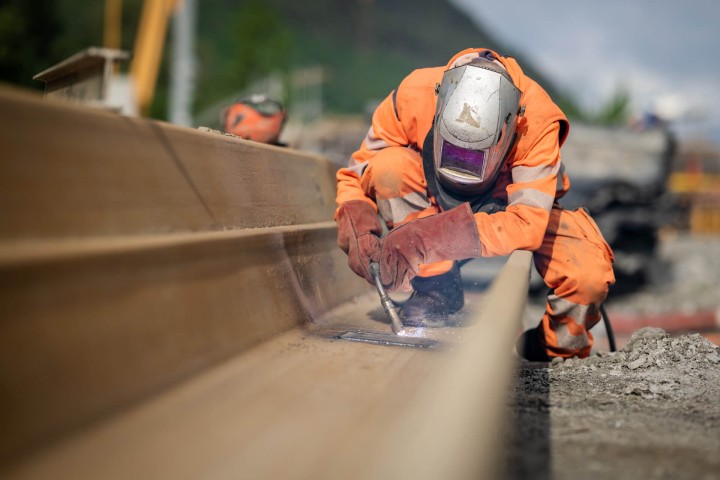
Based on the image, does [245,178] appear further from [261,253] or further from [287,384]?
[287,384]

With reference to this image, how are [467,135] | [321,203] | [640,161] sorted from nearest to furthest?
[467,135] < [321,203] < [640,161]

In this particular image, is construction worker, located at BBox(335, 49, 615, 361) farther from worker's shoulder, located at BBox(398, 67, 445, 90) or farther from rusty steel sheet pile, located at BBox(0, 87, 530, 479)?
rusty steel sheet pile, located at BBox(0, 87, 530, 479)

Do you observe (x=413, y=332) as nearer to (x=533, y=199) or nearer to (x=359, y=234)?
(x=359, y=234)

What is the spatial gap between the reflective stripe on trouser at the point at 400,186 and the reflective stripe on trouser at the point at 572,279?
1.76ft

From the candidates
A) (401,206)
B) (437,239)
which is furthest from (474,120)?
(401,206)

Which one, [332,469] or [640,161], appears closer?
[332,469]

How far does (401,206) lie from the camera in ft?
11.4

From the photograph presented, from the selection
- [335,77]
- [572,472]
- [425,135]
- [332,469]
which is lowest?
[572,472]

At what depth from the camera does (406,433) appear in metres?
1.43

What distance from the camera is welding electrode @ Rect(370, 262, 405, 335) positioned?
297 centimetres

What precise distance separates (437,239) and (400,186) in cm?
57

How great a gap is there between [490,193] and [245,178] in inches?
52.0

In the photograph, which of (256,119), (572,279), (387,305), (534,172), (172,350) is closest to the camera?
(172,350)

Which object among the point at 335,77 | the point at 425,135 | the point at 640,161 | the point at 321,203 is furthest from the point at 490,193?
the point at 335,77
